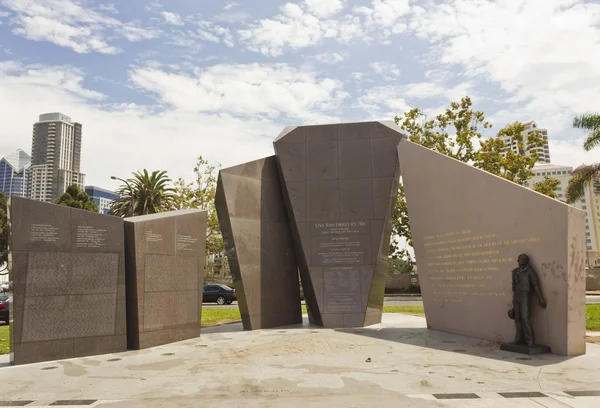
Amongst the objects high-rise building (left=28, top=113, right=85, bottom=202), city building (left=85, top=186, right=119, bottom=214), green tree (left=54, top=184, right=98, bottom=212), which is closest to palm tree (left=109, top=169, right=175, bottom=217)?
green tree (left=54, top=184, right=98, bottom=212)

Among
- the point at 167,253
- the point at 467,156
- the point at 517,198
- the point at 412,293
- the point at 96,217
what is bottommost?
the point at 412,293

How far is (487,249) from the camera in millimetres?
10398

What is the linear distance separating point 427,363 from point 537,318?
2.81 meters

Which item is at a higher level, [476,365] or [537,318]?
[537,318]

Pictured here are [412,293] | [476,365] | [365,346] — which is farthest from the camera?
[412,293]

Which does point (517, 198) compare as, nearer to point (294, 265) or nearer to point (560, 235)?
point (560, 235)

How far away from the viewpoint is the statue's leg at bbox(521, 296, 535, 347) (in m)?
9.09

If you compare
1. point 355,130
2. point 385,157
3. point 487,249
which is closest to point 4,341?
point 355,130

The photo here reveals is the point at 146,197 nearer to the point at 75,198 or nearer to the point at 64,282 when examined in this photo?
the point at 75,198

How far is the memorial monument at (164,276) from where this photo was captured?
10.7 m

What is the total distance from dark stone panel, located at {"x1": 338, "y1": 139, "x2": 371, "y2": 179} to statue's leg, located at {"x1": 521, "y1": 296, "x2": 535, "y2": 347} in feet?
21.3

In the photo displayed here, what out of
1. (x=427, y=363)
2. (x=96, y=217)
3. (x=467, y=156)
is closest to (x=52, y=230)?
(x=96, y=217)

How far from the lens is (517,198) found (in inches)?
381

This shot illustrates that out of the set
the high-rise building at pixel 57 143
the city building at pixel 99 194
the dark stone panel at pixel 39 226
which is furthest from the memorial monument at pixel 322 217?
the city building at pixel 99 194
